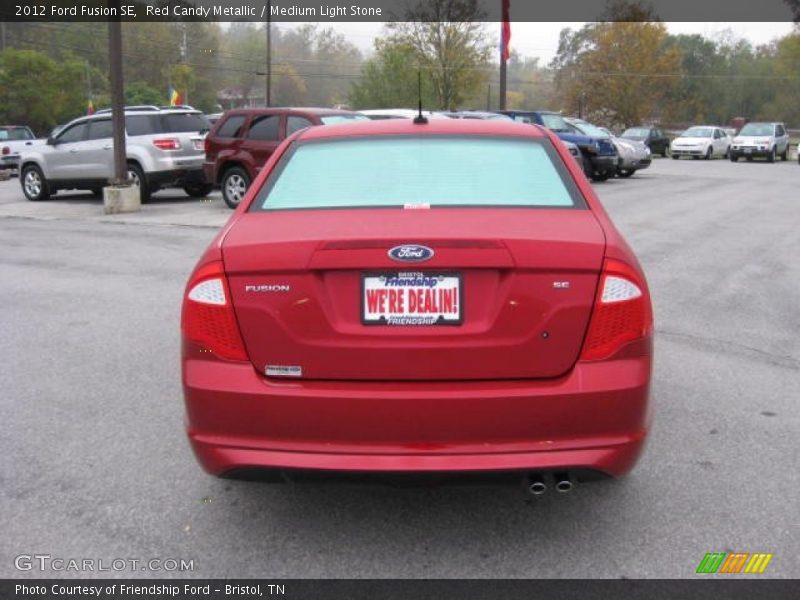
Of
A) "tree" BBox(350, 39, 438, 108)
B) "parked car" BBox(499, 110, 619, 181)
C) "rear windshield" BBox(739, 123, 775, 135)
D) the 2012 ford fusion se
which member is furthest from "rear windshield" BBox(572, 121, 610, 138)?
"tree" BBox(350, 39, 438, 108)

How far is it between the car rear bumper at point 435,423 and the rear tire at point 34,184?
1642 cm

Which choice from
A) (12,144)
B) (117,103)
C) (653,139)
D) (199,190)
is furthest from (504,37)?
(12,144)

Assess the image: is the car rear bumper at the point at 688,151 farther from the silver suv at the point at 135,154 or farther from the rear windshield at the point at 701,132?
the silver suv at the point at 135,154

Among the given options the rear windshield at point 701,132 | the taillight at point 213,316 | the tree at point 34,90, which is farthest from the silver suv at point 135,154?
the tree at point 34,90

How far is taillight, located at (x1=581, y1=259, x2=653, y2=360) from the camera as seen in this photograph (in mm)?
2936

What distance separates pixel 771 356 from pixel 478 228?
3.76 m

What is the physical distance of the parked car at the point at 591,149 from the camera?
69.7 feet

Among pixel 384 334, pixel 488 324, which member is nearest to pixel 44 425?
pixel 384 334

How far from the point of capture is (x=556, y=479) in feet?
9.51

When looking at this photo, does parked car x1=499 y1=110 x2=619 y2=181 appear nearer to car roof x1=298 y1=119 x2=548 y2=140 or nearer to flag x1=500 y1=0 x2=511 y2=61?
flag x1=500 y1=0 x2=511 y2=61

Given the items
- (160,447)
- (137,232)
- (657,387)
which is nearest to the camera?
(160,447)

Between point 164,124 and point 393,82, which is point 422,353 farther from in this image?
point 393,82

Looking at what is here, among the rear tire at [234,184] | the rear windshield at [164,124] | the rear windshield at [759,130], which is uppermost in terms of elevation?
the rear windshield at [759,130]

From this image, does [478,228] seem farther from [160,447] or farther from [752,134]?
[752,134]
